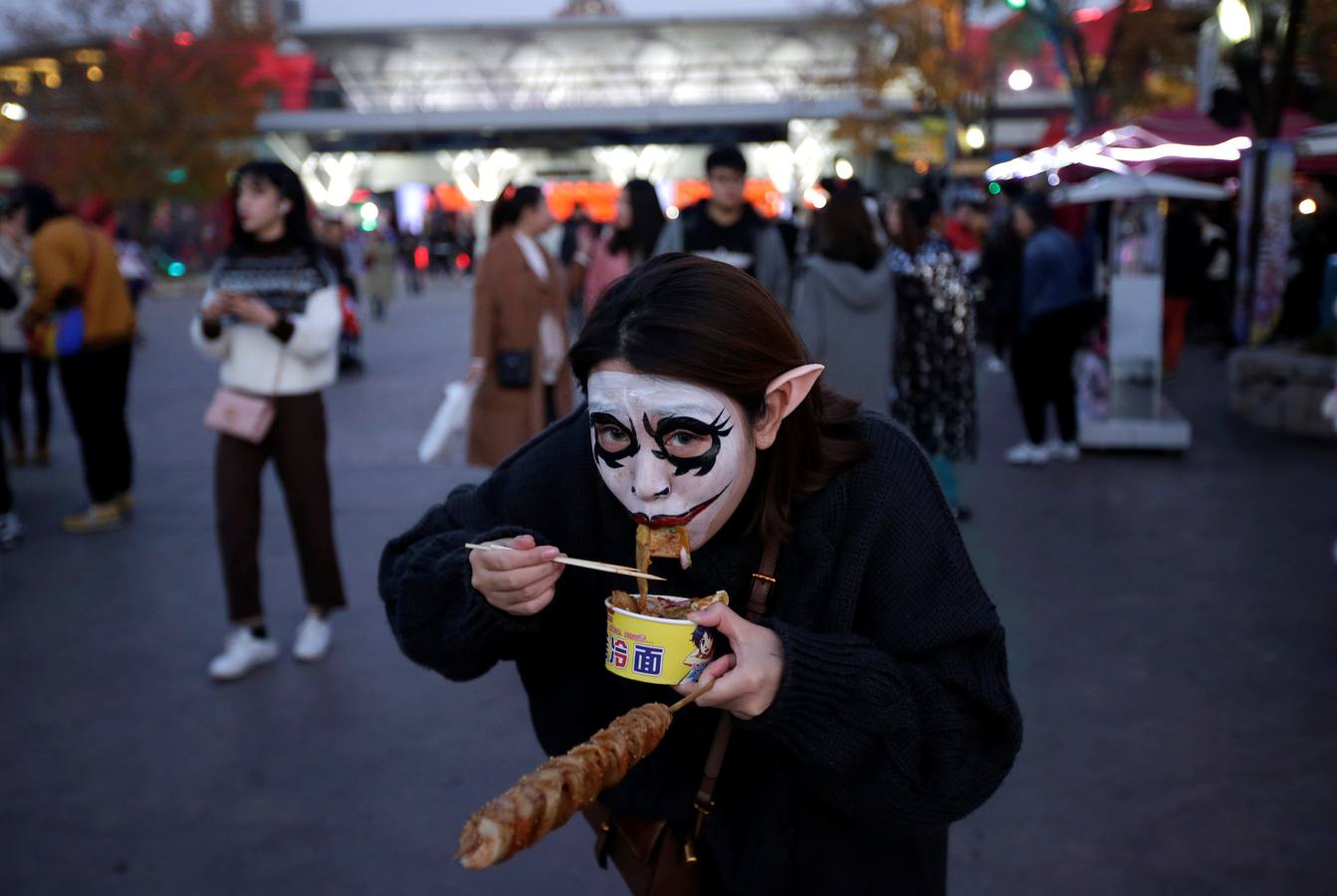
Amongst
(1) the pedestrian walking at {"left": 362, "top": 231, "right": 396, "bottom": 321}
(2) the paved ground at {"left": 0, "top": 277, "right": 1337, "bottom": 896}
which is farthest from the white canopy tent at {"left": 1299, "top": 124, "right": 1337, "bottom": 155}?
(1) the pedestrian walking at {"left": 362, "top": 231, "right": 396, "bottom": 321}

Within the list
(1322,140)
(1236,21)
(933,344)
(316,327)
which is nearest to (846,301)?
(933,344)

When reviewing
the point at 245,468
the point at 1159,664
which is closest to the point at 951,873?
the point at 1159,664

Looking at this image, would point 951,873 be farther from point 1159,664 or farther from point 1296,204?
point 1296,204

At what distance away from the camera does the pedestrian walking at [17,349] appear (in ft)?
29.2

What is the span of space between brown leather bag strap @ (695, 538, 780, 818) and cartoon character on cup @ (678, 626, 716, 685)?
0.11 meters

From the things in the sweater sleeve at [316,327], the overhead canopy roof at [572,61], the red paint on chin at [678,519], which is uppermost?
the overhead canopy roof at [572,61]

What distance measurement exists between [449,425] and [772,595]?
14.1 ft

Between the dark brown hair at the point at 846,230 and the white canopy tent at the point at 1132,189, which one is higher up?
the white canopy tent at the point at 1132,189

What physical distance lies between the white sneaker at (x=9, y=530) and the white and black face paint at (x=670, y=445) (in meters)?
6.79

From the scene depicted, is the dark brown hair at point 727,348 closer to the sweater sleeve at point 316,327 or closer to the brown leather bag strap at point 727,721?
the brown leather bag strap at point 727,721

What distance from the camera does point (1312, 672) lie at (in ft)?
16.8

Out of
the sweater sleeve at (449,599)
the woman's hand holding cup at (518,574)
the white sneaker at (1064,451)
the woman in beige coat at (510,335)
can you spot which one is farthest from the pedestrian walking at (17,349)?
the woman's hand holding cup at (518,574)

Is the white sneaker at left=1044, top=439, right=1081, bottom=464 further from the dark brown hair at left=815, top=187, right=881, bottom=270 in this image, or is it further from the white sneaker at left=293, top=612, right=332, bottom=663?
the white sneaker at left=293, top=612, right=332, bottom=663

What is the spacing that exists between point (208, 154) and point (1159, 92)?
2630 cm
